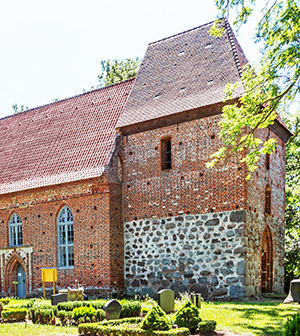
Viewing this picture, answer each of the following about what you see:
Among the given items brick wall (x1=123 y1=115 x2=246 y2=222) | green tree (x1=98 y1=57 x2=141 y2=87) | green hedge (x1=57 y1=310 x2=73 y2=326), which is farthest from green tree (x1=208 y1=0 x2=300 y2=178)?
green tree (x1=98 y1=57 x2=141 y2=87)

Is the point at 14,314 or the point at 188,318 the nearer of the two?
the point at 188,318

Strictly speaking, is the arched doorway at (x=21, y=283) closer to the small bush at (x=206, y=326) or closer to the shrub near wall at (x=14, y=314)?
A: the shrub near wall at (x=14, y=314)

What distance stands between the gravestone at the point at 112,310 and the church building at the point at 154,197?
210 inches

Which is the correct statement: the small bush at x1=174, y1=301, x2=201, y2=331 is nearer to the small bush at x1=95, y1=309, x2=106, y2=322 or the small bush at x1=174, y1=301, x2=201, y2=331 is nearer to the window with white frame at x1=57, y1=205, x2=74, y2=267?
the small bush at x1=95, y1=309, x2=106, y2=322

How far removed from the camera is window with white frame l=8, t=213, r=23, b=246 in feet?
67.9

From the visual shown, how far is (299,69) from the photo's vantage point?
39.1 ft

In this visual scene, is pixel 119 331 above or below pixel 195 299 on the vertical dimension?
above

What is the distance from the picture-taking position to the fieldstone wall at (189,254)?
15242 millimetres

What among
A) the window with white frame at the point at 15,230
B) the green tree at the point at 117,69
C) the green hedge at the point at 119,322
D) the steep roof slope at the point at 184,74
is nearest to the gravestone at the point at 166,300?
the green hedge at the point at 119,322

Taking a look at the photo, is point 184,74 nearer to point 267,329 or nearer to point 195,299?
point 195,299

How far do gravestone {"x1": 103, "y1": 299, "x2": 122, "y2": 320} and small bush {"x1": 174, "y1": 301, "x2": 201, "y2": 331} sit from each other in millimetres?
1897

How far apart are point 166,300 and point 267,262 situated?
7.41 metres

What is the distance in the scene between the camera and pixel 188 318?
9.73 meters

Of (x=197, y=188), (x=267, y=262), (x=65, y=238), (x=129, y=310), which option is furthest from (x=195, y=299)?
(x=65, y=238)
